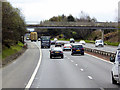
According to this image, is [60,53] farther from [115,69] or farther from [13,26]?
[115,69]

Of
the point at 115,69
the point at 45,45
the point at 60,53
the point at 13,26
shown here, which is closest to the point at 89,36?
the point at 45,45

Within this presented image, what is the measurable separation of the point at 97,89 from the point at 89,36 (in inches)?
5271

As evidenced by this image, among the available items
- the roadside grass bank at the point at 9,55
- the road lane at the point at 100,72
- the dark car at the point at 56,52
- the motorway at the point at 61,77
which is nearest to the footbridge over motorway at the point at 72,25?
the roadside grass bank at the point at 9,55

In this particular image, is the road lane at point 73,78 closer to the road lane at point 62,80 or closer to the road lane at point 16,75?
the road lane at point 62,80

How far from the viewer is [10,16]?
4909 cm

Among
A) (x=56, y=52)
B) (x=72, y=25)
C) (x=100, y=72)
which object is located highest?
(x=72, y=25)

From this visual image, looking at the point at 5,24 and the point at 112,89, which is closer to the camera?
the point at 112,89

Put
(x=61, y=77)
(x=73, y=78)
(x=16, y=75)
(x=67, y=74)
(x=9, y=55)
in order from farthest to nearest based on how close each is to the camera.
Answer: (x=9, y=55), (x=67, y=74), (x=16, y=75), (x=61, y=77), (x=73, y=78)

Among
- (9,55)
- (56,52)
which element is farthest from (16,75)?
(9,55)

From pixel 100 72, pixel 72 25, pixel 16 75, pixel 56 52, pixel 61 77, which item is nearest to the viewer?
pixel 61 77

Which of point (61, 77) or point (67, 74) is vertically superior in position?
point (61, 77)

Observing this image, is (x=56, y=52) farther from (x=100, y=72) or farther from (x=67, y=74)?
(x=67, y=74)

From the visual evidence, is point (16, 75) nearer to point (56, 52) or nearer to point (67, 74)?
point (67, 74)

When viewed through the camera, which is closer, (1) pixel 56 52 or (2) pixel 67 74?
(2) pixel 67 74
